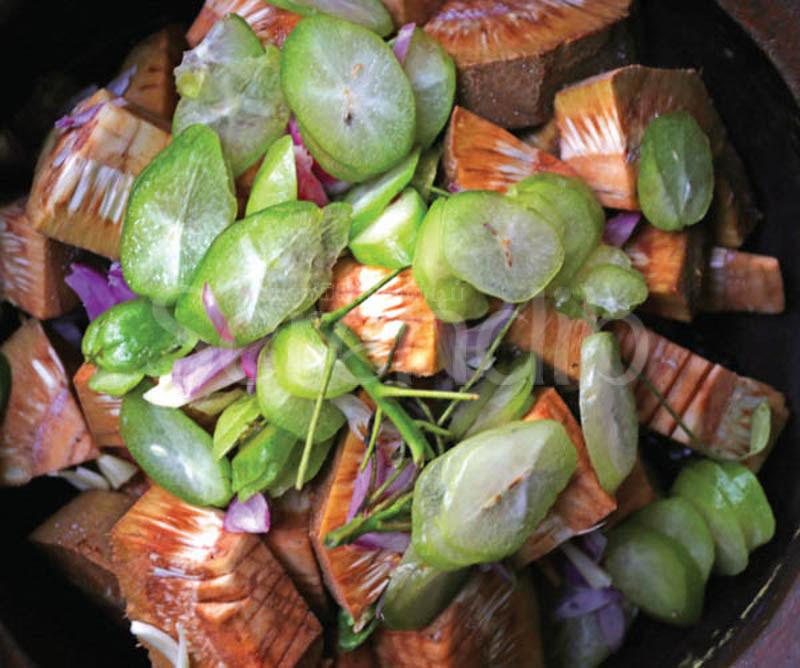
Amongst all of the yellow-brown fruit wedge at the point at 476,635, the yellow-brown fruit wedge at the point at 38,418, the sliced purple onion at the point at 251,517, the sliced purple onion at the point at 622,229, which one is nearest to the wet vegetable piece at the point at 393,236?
the sliced purple onion at the point at 622,229

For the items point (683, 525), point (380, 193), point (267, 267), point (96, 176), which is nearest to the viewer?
point (267, 267)

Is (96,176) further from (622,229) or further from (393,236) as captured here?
(622,229)

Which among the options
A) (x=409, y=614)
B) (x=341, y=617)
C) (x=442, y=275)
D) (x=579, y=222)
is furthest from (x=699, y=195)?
(x=341, y=617)

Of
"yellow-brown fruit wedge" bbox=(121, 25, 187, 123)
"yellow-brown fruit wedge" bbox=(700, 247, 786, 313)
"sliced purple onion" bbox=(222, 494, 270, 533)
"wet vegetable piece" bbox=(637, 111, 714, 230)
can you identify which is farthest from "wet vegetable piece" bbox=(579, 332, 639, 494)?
"yellow-brown fruit wedge" bbox=(121, 25, 187, 123)

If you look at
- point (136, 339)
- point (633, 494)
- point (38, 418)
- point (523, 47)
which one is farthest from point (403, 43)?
point (38, 418)

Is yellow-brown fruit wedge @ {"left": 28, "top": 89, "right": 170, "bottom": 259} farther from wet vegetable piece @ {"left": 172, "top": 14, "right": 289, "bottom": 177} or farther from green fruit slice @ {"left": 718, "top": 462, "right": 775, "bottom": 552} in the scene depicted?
green fruit slice @ {"left": 718, "top": 462, "right": 775, "bottom": 552}

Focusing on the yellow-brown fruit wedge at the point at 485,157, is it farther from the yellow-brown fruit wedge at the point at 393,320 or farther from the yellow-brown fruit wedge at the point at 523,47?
the yellow-brown fruit wedge at the point at 393,320

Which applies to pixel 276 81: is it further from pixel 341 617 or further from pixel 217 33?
pixel 341 617
